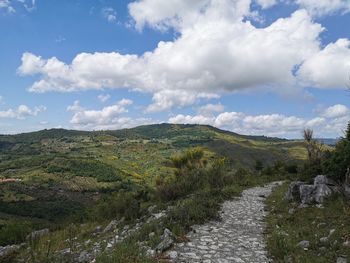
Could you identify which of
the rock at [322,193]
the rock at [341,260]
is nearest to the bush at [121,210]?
the rock at [322,193]

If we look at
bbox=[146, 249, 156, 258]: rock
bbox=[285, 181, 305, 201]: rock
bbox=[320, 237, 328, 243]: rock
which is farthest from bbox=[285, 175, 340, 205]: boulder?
bbox=[146, 249, 156, 258]: rock

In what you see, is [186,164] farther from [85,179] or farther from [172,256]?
[85,179]

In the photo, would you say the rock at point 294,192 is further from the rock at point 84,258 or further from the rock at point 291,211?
the rock at point 84,258

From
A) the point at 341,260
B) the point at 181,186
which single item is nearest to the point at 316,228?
the point at 341,260

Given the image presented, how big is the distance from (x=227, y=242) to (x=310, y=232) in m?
3.05

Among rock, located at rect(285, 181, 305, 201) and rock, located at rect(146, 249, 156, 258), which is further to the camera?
rock, located at rect(285, 181, 305, 201)

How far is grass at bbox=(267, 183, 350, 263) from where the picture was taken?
986cm

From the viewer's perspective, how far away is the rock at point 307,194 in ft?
59.2

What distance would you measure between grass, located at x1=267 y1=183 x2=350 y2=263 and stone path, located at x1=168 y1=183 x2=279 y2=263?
48 centimetres

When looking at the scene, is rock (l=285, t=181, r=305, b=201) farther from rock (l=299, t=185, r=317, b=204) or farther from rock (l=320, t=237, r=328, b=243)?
rock (l=320, t=237, r=328, b=243)

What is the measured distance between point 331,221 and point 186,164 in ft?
104

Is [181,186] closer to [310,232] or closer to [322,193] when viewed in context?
[322,193]

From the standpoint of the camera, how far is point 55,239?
21156 millimetres

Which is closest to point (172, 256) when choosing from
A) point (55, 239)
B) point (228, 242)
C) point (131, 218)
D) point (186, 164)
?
point (228, 242)
